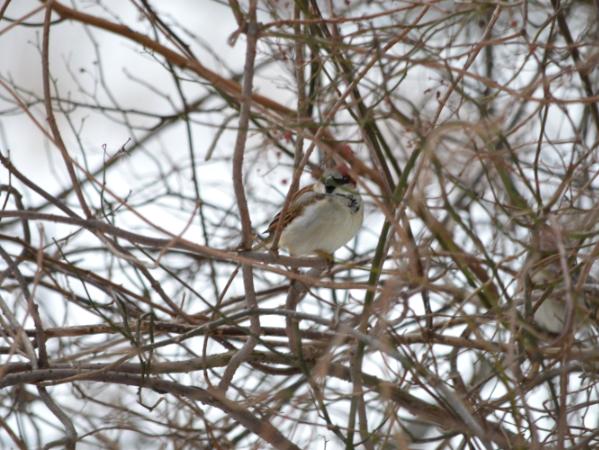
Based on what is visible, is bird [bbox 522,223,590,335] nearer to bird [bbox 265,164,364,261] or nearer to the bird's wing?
bird [bbox 265,164,364,261]

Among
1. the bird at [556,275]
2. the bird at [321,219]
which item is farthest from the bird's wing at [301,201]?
the bird at [556,275]

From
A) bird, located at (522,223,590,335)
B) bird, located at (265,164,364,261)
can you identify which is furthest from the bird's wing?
bird, located at (522,223,590,335)

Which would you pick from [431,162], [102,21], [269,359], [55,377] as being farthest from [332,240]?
[102,21]

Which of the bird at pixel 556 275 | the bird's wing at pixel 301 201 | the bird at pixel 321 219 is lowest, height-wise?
Result: the bird at pixel 556 275

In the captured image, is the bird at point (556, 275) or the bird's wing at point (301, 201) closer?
the bird at point (556, 275)

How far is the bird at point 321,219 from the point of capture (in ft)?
13.1

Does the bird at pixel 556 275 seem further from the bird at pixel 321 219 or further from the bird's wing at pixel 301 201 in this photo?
the bird's wing at pixel 301 201

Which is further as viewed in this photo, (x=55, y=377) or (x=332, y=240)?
(x=332, y=240)

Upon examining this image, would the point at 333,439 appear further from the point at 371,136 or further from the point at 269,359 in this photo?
the point at 371,136

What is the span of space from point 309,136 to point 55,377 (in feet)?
4.13

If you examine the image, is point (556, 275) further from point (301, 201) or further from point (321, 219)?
point (301, 201)

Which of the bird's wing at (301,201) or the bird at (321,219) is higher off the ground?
the bird's wing at (301,201)

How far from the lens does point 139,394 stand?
115 inches

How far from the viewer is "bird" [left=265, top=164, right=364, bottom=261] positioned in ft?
13.1
